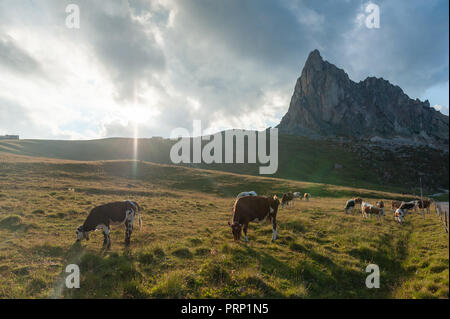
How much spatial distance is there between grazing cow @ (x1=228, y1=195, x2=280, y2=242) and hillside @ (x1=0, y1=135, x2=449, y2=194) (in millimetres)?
64224

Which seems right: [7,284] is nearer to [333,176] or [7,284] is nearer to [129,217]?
[129,217]

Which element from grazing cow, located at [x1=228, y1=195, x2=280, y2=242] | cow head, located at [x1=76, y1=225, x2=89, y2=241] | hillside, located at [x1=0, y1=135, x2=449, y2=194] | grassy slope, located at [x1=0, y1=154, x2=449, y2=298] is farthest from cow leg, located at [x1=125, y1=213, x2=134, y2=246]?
hillside, located at [x1=0, y1=135, x2=449, y2=194]

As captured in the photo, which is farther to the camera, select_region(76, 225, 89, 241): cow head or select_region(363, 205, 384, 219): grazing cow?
select_region(363, 205, 384, 219): grazing cow

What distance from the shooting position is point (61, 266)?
9.06 meters

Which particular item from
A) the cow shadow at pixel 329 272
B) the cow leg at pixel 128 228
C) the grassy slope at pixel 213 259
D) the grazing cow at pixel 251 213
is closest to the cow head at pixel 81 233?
the grassy slope at pixel 213 259

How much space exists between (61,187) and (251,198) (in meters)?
29.0

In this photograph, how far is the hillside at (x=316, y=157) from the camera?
75.1 meters

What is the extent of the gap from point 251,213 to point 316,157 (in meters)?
99.0

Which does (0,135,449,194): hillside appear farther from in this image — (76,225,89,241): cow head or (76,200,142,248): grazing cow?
(76,225,89,241): cow head

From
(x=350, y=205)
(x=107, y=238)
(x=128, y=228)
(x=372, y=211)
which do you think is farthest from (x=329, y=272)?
(x=350, y=205)

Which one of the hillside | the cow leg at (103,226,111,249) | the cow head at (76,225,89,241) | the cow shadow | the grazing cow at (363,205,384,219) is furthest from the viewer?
the hillside

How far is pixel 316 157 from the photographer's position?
101562 mm

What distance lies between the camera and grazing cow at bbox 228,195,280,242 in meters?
12.3
